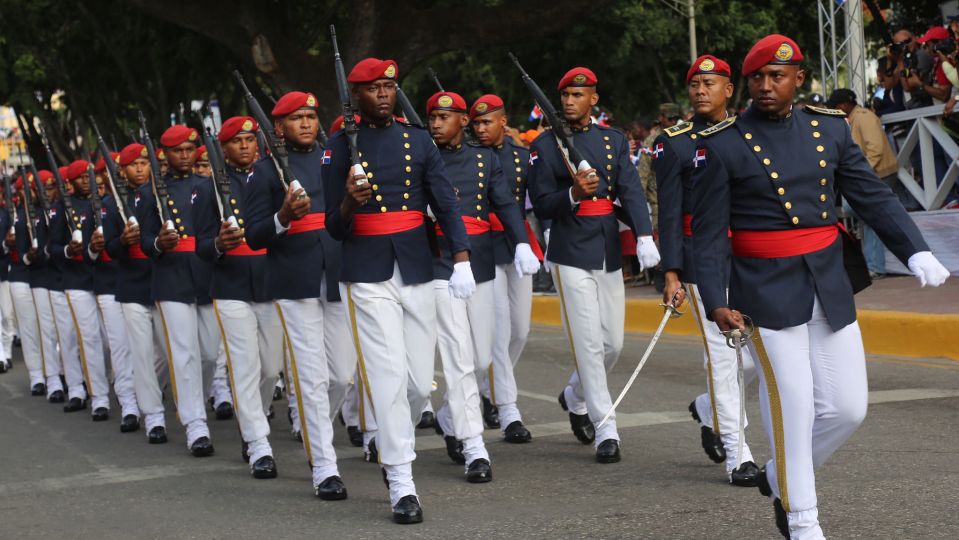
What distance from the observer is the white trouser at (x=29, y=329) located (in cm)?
1437

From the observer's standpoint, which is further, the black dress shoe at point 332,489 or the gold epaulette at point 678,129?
the black dress shoe at point 332,489

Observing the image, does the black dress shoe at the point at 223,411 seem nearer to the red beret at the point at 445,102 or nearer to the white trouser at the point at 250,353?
the white trouser at the point at 250,353

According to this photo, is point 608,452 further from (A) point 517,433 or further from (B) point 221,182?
(B) point 221,182

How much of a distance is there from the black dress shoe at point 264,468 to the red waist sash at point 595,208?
7.41ft

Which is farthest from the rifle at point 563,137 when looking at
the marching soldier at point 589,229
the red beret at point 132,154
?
the red beret at point 132,154

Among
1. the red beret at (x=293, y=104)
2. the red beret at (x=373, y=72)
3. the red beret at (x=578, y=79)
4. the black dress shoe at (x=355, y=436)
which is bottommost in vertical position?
the black dress shoe at (x=355, y=436)

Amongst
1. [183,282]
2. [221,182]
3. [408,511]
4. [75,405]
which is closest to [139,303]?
[183,282]

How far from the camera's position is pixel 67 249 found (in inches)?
483

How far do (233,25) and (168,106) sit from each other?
277 inches

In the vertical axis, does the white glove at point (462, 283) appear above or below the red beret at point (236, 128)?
below

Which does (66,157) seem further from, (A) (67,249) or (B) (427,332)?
(B) (427,332)

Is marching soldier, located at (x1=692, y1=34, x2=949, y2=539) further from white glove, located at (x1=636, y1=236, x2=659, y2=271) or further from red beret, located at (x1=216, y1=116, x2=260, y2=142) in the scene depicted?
red beret, located at (x1=216, y1=116, x2=260, y2=142)

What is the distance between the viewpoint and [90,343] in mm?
12031

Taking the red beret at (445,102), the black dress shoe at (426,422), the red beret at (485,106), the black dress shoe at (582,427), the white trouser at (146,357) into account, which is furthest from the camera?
the white trouser at (146,357)
